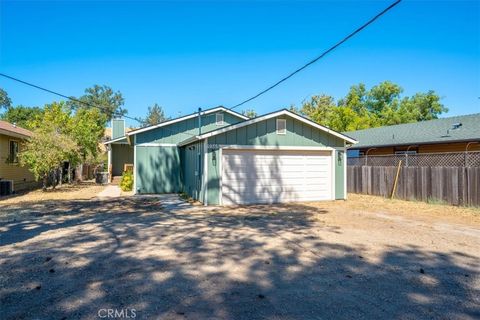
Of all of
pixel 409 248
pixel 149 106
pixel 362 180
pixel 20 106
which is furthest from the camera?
pixel 149 106

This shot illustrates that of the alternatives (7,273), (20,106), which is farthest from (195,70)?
(20,106)

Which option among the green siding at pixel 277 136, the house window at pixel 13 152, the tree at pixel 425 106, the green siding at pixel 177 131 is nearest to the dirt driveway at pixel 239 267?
the green siding at pixel 277 136

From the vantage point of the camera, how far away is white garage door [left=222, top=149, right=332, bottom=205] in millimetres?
11633

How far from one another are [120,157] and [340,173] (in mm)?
16442

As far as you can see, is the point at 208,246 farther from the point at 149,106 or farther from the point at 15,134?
the point at 149,106

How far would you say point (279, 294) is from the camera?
3.74 metres

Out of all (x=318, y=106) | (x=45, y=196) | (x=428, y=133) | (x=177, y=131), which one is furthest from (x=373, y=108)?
(x=45, y=196)

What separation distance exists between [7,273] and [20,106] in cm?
5581

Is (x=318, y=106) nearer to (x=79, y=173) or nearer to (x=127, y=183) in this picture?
(x=79, y=173)

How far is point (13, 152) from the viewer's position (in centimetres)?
1645

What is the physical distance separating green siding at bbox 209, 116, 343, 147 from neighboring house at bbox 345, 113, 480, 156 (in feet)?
19.7

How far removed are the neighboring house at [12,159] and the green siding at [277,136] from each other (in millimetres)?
10335

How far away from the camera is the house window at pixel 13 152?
15.9m

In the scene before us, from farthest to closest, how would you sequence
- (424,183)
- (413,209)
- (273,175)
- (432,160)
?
(432,160) → (424,183) → (273,175) → (413,209)
